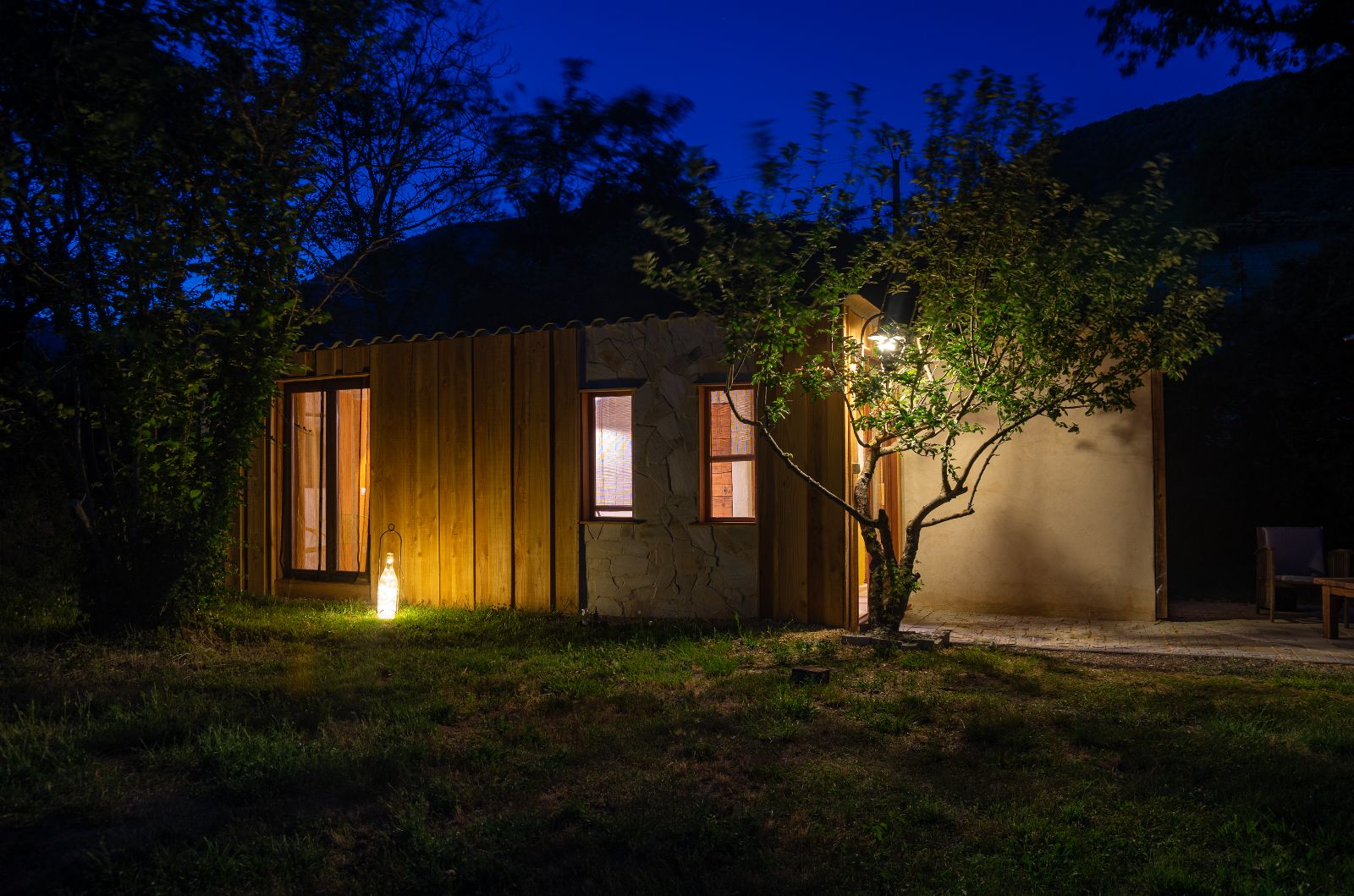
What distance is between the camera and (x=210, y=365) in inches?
268

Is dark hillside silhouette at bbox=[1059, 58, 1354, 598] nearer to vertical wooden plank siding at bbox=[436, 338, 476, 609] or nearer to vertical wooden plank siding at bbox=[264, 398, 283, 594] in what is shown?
vertical wooden plank siding at bbox=[436, 338, 476, 609]

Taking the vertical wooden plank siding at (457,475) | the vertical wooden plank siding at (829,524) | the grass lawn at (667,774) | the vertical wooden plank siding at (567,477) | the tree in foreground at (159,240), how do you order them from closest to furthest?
1. the grass lawn at (667,774)
2. the tree in foreground at (159,240)
3. the vertical wooden plank siding at (829,524)
4. the vertical wooden plank siding at (567,477)
5. the vertical wooden plank siding at (457,475)

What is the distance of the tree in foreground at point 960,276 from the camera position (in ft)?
20.7

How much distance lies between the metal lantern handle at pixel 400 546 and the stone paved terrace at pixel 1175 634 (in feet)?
15.2

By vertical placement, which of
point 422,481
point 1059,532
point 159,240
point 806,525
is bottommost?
point 1059,532

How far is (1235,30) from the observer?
10648mm

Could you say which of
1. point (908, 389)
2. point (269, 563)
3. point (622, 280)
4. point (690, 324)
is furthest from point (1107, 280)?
point (622, 280)

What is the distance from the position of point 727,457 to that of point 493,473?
2.14 m

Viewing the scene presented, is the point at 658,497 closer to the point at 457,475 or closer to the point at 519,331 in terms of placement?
the point at 457,475

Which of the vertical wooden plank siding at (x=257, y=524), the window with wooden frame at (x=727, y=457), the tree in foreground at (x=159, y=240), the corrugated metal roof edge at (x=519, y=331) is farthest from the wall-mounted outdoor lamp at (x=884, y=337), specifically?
the vertical wooden plank siding at (x=257, y=524)

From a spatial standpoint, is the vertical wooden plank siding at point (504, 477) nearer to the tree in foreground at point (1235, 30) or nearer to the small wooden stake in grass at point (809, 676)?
the small wooden stake in grass at point (809, 676)

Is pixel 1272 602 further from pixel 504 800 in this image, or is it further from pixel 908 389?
pixel 504 800

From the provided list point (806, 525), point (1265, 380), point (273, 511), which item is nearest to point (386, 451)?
point (273, 511)

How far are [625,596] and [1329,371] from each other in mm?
8188
